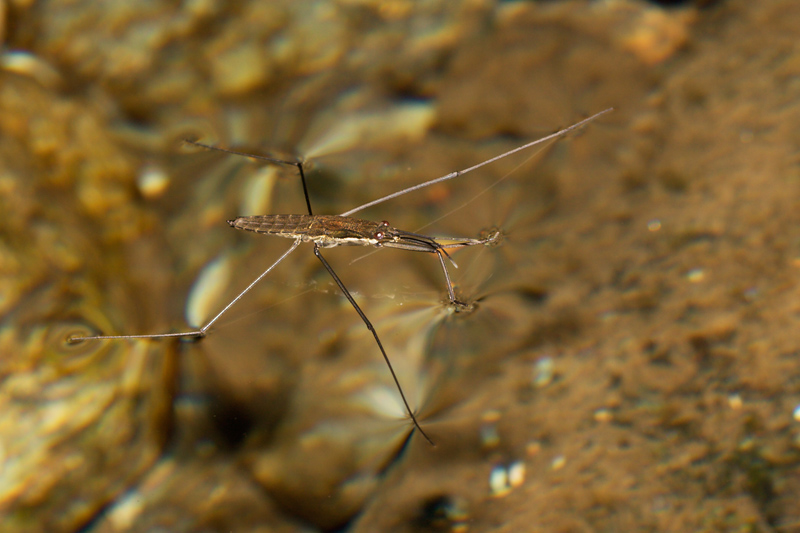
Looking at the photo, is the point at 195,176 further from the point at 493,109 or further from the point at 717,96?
the point at 717,96

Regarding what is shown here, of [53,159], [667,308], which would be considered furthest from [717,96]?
[53,159]

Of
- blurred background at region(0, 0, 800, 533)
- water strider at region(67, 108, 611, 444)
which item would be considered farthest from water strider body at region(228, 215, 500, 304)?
blurred background at region(0, 0, 800, 533)

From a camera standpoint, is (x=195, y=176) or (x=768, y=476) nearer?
(x=768, y=476)

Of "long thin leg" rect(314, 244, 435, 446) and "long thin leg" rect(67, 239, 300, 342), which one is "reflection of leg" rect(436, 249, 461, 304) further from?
"long thin leg" rect(67, 239, 300, 342)

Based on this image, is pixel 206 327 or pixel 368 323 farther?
pixel 206 327

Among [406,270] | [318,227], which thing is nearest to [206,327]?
[318,227]

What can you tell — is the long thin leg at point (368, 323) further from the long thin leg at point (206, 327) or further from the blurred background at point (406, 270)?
the long thin leg at point (206, 327)

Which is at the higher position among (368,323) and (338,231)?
(338,231)

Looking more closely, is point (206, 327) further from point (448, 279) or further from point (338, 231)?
point (448, 279)

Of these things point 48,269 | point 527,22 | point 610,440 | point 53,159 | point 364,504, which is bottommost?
point 364,504
